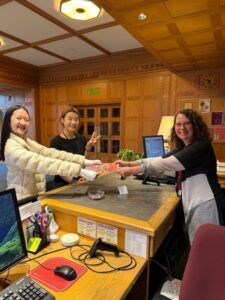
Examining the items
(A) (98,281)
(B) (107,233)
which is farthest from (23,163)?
(A) (98,281)

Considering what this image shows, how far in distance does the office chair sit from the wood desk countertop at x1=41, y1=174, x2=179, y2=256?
0.30 meters

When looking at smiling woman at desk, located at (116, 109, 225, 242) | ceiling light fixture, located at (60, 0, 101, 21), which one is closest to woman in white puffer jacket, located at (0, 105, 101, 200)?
smiling woman at desk, located at (116, 109, 225, 242)

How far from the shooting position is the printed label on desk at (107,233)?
122cm

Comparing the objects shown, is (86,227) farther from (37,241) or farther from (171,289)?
(171,289)

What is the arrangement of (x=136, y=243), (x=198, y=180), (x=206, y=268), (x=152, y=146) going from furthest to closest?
(x=152, y=146) → (x=198, y=180) → (x=136, y=243) → (x=206, y=268)

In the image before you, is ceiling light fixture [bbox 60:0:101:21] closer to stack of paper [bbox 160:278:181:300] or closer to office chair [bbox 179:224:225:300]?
office chair [bbox 179:224:225:300]

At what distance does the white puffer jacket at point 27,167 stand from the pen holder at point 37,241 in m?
0.34

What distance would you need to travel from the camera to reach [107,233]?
124 centimetres

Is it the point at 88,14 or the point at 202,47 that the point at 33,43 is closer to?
the point at 88,14

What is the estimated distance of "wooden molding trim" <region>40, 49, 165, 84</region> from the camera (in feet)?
15.3

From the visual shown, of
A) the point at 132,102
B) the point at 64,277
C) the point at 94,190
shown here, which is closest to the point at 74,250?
the point at 64,277

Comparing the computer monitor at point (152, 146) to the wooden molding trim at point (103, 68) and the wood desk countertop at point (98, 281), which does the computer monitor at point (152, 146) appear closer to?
the wood desk countertop at point (98, 281)

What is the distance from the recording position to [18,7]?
9.64ft

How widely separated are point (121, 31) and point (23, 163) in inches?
123
